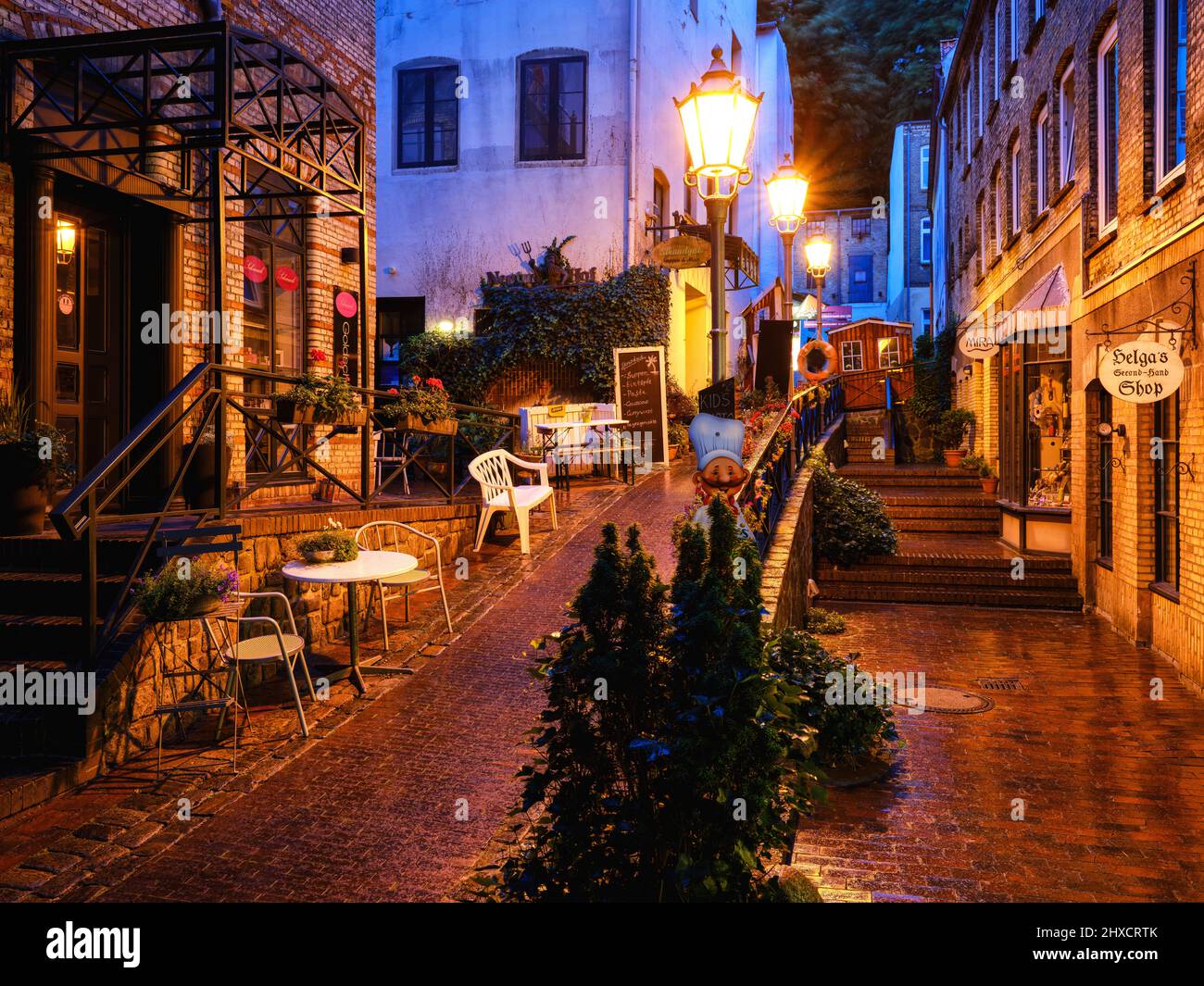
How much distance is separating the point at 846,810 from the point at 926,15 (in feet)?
144

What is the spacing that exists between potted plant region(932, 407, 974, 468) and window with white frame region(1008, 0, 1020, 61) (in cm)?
696

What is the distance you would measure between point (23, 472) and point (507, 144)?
42.6ft

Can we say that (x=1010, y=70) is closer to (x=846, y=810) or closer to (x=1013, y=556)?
(x=1013, y=556)

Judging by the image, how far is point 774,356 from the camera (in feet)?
63.7

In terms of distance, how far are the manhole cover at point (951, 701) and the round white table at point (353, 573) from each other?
3.85 meters

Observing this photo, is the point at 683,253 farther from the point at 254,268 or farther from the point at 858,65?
the point at 858,65

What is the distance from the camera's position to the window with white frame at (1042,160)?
12242 mm

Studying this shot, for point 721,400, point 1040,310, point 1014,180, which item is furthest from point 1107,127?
point 721,400

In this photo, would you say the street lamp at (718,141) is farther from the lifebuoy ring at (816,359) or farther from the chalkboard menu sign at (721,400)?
the lifebuoy ring at (816,359)

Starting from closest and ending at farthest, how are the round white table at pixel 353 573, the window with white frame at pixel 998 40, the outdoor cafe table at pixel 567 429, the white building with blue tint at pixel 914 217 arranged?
the round white table at pixel 353 573 < the outdoor cafe table at pixel 567 429 < the window with white frame at pixel 998 40 < the white building with blue tint at pixel 914 217

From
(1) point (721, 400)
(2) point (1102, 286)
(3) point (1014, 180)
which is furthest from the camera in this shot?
(3) point (1014, 180)

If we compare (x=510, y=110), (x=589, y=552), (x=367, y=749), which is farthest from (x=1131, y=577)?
(x=510, y=110)

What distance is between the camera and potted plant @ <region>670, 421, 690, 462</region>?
1703cm

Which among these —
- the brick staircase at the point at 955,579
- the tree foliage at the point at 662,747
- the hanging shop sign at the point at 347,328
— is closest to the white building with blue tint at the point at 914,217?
the brick staircase at the point at 955,579
